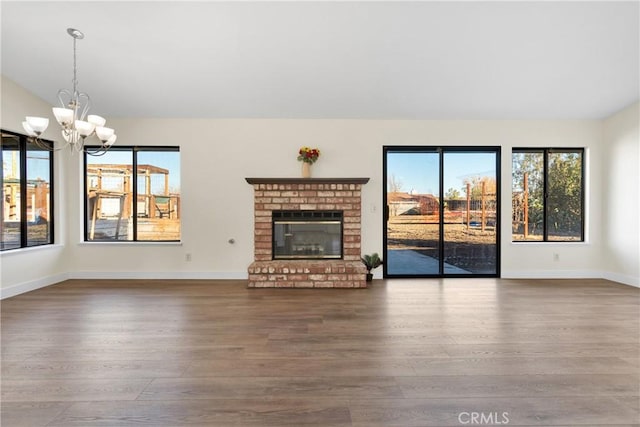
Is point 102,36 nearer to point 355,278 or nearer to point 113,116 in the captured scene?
point 113,116

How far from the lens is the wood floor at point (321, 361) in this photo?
169 centimetres

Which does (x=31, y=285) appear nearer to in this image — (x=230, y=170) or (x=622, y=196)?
(x=230, y=170)

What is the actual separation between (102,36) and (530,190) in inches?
245

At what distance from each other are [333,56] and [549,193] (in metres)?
4.20

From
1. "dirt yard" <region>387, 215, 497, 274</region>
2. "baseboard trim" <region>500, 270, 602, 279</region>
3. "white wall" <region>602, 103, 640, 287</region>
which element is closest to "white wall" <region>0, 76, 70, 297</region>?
"dirt yard" <region>387, 215, 497, 274</region>

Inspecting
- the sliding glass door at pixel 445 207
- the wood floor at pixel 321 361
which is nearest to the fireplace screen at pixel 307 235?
the sliding glass door at pixel 445 207

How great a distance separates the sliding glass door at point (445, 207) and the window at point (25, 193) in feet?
17.1

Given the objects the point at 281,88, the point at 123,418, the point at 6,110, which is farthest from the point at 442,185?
the point at 6,110

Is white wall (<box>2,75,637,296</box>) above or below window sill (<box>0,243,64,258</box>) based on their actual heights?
above

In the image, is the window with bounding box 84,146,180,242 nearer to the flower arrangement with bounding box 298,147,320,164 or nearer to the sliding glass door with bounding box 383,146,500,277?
the flower arrangement with bounding box 298,147,320,164

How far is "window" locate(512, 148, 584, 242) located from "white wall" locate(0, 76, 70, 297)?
715 centimetres

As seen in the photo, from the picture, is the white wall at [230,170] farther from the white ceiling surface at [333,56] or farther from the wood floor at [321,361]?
the wood floor at [321,361]

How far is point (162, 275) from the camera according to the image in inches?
195

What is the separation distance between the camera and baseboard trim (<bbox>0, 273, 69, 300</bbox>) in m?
3.96
